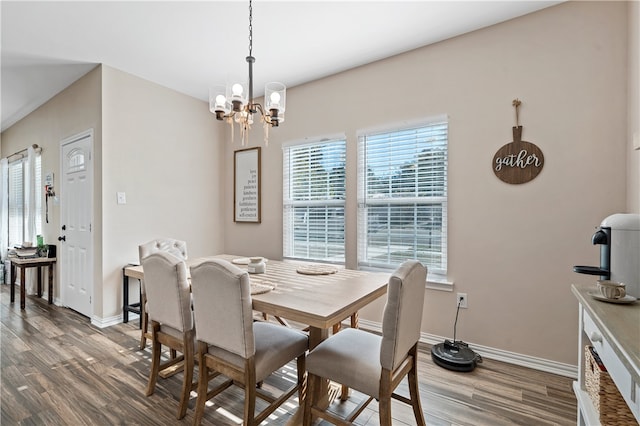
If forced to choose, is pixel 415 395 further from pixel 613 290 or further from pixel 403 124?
pixel 403 124

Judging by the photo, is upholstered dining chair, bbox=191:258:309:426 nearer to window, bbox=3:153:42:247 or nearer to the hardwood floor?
the hardwood floor

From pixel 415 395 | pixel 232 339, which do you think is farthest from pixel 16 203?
pixel 415 395

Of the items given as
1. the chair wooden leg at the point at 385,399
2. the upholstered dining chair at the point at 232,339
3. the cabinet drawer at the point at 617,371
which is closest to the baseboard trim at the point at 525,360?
the cabinet drawer at the point at 617,371

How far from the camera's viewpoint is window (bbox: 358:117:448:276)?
266 cm

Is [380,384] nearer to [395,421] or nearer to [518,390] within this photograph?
[395,421]

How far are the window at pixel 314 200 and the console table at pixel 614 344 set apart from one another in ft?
6.96

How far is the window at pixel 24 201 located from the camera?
4.36 m

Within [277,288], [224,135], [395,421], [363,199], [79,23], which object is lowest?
[395,421]

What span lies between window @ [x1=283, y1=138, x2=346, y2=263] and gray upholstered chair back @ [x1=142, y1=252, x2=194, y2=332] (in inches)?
71.2

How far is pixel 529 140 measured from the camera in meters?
2.25

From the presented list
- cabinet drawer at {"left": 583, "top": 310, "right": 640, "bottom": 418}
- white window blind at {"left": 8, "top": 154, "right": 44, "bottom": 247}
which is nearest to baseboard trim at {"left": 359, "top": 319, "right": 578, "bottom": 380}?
cabinet drawer at {"left": 583, "top": 310, "right": 640, "bottom": 418}

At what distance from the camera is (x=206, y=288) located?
1.49 meters

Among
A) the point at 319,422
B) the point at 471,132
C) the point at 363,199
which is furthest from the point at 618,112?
the point at 319,422

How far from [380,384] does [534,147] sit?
→ 210cm
